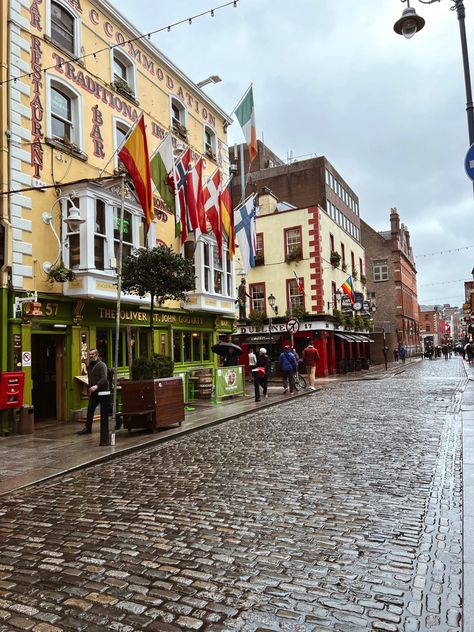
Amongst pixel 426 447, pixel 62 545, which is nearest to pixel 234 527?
pixel 62 545

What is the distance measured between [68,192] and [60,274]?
238 cm

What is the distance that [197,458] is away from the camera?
26.3ft

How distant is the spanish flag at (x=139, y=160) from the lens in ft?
38.5

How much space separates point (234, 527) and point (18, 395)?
7.84 m

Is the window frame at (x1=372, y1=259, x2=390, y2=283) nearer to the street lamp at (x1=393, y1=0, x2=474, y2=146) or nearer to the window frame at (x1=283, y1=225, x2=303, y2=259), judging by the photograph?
the window frame at (x1=283, y1=225, x2=303, y2=259)

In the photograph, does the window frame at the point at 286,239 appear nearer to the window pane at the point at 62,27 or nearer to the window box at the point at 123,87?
the window box at the point at 123,87

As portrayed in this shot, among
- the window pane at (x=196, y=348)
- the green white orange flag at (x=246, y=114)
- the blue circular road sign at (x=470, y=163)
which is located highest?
the green white orange flag at (x=246, y=114)

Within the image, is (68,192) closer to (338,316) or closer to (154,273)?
(154,273)

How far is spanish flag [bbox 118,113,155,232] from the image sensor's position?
11750 mm

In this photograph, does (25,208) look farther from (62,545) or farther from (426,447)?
(426,447)

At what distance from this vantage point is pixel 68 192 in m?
12.9

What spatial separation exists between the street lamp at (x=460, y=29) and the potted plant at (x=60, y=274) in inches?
352

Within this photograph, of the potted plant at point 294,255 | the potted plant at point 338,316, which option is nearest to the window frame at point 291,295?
the potted plant at point 294,255

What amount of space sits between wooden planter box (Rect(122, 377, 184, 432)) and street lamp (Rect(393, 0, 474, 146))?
7.49 m
